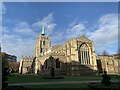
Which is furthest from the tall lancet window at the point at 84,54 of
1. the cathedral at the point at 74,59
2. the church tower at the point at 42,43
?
the church tower at the point at 42,43

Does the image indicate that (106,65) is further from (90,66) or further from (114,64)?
(90,66)

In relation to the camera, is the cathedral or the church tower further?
the church tower

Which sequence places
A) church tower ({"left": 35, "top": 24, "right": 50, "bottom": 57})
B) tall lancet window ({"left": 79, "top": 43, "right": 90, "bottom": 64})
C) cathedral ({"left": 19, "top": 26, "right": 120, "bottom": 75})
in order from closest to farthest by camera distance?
1. cathedral ({"left": 19, "top": 26, "right": 120, "bottom": 75})
2. tall lancet window ({"left": 79, "top": 43, "right": 90, "bottom": 64})
3. church tower ({"left": 35, "top": 24, "right": 50, "bottom": 57})

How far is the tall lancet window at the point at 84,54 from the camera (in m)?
64.6

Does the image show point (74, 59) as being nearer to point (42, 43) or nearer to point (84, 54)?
point (84, 54)

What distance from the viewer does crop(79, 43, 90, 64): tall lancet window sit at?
212ft

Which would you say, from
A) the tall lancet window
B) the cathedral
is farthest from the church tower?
the tall lancet window

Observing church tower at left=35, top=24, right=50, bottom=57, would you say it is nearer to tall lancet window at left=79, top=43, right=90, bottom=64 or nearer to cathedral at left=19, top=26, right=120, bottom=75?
cathedral at left=19, top=26, right=120, bottom=75

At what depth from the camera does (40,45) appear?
109062 millimetres

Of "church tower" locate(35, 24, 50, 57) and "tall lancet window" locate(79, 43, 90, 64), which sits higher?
"church tower" locate(35, 24, 50, 57)

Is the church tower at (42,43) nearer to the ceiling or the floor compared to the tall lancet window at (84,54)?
nearer to the ceiling

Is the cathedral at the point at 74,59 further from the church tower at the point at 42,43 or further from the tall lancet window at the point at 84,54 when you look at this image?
the church tower at the point at 42,43

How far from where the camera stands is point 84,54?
6550cm

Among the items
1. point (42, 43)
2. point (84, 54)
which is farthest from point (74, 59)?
point (42, 43)
